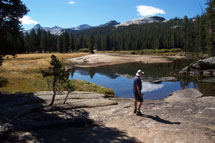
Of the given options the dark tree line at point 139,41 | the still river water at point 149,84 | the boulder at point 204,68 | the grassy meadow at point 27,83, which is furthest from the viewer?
the dark tree line at point 139,41

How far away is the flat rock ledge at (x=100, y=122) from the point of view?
791 cm

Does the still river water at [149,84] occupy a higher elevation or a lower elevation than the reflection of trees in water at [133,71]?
lower

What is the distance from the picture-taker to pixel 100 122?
10.4 metres

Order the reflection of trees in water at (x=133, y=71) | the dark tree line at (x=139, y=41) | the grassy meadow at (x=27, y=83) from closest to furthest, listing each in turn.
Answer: the grassy meadow at (x=27, y=83), the reflection of trees in water at (x=133, y=71), the dark tree line at (x=139, y=41)

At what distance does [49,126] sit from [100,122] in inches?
115

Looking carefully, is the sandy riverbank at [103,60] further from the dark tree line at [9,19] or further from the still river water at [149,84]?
the dark tree line at [9,19]

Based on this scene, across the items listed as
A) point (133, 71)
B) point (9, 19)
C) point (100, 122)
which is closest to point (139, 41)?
point (133, 71)

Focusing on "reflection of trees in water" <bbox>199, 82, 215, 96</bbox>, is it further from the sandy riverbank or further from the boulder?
the sandy riverbank

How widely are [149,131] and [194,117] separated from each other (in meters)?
4.38

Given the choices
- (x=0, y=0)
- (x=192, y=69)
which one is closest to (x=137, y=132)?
(x=0, y=0)

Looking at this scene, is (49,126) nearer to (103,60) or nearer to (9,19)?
(9,19)

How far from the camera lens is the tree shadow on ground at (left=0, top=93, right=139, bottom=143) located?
24.8 ft

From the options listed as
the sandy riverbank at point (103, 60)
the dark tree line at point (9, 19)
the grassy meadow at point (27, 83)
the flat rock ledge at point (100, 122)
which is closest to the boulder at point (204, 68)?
the grassy meadow at point (27, 83)

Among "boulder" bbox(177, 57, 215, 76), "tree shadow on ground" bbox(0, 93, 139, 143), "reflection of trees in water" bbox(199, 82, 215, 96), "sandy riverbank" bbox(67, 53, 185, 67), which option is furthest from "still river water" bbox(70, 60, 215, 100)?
"sandy riverbank" bbox(67, 53, 185, 67)
